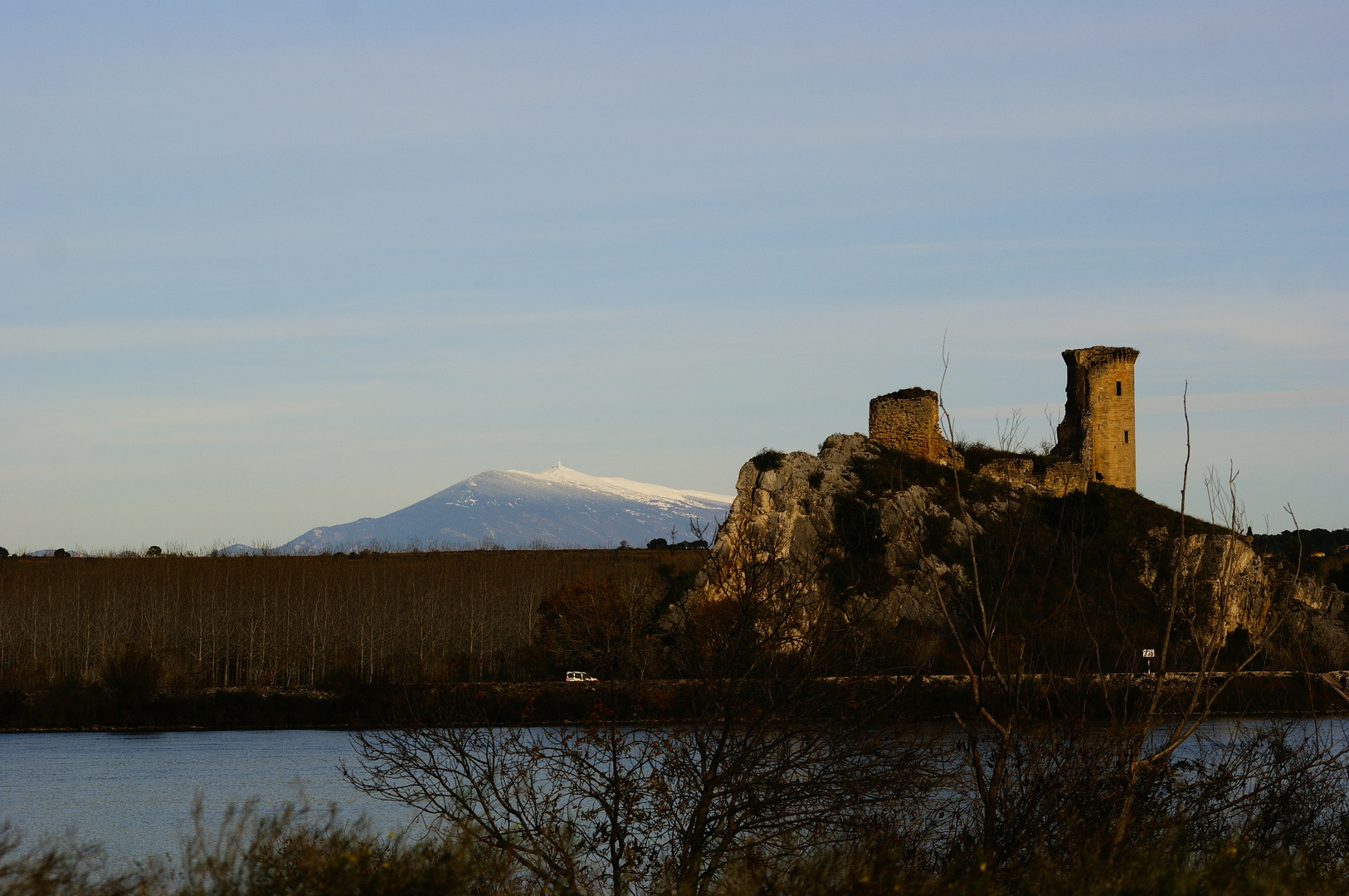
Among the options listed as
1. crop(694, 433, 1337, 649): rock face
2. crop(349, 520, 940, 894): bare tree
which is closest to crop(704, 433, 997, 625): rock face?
crop(694, 433, 1337, 649): rock face

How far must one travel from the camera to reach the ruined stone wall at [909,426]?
175 feet

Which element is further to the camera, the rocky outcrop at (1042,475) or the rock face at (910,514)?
the rocky outcrop at (1042,475)

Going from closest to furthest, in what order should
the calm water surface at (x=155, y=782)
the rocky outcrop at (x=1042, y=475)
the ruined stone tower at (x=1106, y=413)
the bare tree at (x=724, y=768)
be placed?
the bare tree at (x=724, y=768), the calm water surface at (x=155, y=782), the rocky outcrop at (x=1042, y=475), the ruined stone tower at (x=1106, y=413)

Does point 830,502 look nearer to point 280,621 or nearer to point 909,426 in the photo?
point 909,426

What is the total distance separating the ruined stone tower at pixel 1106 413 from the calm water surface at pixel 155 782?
31.0m

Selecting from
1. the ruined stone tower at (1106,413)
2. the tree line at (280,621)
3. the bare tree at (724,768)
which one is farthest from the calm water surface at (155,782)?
the ruined stone tower at (1106,413)

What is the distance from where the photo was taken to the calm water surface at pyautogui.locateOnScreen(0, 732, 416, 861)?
26328 millimetres

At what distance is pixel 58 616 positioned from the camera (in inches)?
2837

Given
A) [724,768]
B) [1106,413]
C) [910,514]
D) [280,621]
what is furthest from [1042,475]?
[724,768]

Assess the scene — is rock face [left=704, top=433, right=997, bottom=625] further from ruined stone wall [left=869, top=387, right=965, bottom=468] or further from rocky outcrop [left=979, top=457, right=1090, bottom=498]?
rocky outcrop [left=979, top=457, right=1090, bottom=498]

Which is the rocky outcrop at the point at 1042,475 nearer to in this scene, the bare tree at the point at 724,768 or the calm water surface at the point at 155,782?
the calm water surface at the point at 155,782

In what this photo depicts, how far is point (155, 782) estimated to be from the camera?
3472 cm

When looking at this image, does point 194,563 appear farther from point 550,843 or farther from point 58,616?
point 550,843

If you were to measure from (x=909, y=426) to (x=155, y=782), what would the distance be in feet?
101
